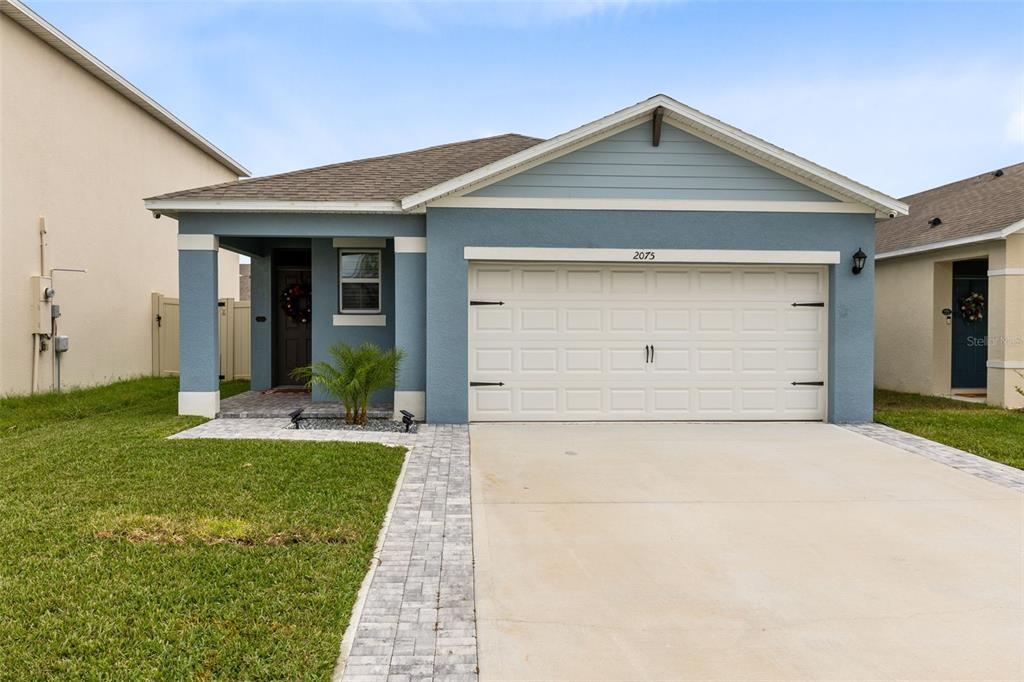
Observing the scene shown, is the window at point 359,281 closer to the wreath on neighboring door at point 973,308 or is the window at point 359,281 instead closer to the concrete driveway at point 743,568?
the concrete driveway at point 743,568

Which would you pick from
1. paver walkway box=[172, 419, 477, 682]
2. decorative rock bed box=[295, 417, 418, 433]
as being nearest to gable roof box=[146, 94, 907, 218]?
decorative rock bed box=[295, 417, 418, 433]

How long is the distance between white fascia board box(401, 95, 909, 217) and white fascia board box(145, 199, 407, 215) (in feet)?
1.31

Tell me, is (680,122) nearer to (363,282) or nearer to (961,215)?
(363,282)

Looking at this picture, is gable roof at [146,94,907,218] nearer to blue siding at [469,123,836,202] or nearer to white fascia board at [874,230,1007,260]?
blue siding at [469,123,836,202]

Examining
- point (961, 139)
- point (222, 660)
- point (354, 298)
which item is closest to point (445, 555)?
point (222, 660)

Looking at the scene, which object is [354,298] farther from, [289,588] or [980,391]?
[980,391]

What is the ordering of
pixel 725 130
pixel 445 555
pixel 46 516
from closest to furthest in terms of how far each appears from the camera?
pixel 445 555, pixel 46 516, pixel 725 130

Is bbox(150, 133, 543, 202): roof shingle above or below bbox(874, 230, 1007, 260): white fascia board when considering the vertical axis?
above

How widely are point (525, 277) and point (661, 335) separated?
2.07 meters

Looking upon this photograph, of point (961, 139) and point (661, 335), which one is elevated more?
point (961, 139)

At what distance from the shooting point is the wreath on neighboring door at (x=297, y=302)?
11.3m

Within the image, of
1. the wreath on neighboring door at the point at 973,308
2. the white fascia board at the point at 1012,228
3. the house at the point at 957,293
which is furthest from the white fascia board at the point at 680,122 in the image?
the wreath on neighboring door at the point at 973,308

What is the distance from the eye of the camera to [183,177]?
1700cm

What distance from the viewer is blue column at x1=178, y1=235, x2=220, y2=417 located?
875cm
